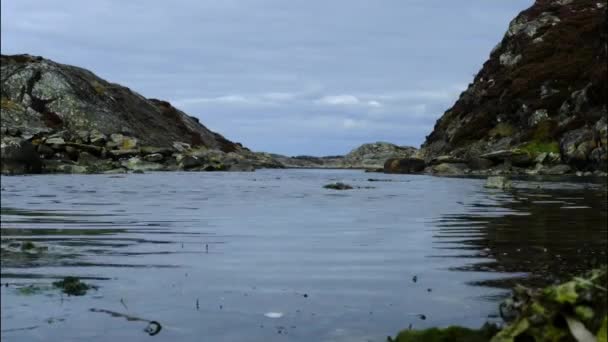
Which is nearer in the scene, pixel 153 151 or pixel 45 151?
pixel 45 151

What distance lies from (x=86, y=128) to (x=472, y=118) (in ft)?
186

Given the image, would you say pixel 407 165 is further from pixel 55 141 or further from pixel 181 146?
pixel 55 141

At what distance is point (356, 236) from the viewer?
1703 cm

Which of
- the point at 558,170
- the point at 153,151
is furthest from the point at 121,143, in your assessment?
the point at 558,170

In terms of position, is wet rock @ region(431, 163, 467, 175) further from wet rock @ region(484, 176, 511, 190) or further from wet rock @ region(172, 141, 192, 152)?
wet rock @ region(172, 141, 192, 152)

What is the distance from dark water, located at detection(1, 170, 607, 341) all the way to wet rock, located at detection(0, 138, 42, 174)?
3807 cm

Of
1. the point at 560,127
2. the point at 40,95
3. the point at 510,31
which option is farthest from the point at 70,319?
the point at 510,31

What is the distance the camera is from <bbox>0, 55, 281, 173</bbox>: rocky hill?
76.1 meters

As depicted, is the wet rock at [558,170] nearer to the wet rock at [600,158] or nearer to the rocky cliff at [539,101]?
the rocky cliff at [539,101]

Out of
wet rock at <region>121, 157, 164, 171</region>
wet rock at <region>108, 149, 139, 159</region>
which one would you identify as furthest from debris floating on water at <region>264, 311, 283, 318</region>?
wet rock at <region>108, 149, 139, 159</region>

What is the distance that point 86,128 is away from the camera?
337 feet

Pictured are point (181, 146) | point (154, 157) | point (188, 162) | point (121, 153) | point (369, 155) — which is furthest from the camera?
point (369, 155)

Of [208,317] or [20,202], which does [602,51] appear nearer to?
[20,202]

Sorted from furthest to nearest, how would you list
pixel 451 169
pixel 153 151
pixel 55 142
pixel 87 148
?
pixel 153 151 < pixel 87 148 < pixel 451 169 < pixel 55 142
